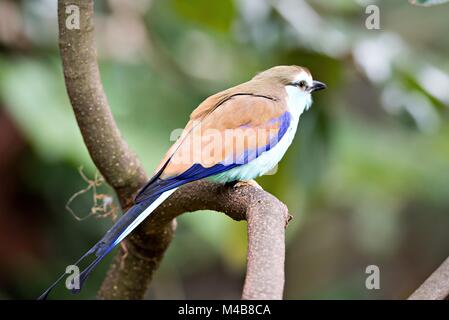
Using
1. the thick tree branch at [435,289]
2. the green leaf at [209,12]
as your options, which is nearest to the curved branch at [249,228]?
the thick tree branch at [435,289]

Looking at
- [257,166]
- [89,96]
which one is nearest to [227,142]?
[257,166]

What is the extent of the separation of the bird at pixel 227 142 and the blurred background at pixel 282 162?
0.86 meters

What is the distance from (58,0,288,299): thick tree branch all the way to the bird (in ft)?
0.36

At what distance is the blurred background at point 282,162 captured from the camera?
3789 mm

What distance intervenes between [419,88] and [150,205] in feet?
5.93

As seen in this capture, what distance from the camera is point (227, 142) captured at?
8.80ft

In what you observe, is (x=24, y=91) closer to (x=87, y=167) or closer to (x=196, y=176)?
(x=87, y=167)

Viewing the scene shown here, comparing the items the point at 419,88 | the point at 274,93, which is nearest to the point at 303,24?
the point at 419,88

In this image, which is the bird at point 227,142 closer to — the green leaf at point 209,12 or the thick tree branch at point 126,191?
the thick tree branch at point 126,191

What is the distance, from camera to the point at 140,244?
277 centimetres

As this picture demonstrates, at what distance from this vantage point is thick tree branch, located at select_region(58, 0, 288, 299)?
87.5 inches

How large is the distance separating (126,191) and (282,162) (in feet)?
4.20

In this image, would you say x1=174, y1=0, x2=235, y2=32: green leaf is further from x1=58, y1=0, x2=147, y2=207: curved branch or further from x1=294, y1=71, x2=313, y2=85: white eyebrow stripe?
x1=58, y1=0, x2=147, y2=207: curved branch

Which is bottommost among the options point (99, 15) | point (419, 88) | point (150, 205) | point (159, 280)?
point (159, 280)
